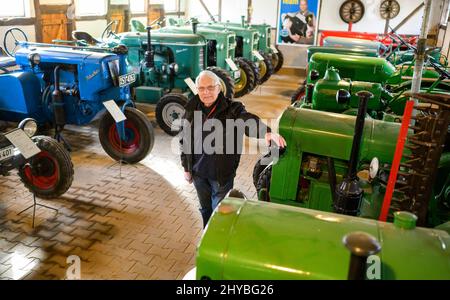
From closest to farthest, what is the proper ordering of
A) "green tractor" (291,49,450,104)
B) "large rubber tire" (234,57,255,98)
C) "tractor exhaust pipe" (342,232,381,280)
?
"tractor exhaust pipe" (342,232,381,280), "green tractor" (291,49,450,104), "large rubber tire" (234,57,255,98)

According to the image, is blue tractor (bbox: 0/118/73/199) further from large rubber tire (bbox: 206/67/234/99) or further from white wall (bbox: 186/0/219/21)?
white wall (bbox: 186/0/219/21)

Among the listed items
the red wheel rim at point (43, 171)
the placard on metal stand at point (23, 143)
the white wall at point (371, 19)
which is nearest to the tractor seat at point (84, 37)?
the red wheel rim at point (43, 171)

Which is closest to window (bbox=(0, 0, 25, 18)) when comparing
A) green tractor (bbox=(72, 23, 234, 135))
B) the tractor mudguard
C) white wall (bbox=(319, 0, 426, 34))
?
green tractor (bbox=(72, 23, 234, 135))

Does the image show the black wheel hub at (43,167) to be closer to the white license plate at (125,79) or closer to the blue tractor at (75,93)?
the blue tractor at (75,93)

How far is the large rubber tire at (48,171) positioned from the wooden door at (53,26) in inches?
187

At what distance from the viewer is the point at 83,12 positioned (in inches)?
343

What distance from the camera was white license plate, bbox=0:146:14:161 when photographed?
3.25 metres

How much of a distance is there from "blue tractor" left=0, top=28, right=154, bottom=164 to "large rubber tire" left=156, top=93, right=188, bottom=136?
896 millimetres

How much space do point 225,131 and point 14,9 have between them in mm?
6212

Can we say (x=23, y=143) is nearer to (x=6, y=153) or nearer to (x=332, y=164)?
(x=6, y=153)

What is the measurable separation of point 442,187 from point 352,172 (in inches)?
43.9
